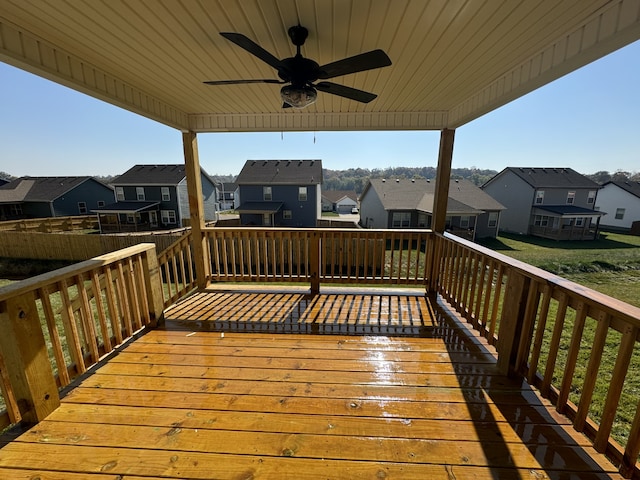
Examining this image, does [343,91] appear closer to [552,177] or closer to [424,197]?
[424,197]

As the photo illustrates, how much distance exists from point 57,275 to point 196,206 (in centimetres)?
247

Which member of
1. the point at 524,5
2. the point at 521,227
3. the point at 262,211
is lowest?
the point at 521,227

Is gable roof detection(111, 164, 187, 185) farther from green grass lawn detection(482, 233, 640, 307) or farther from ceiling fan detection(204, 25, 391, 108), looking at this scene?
green grass lawn detection(482, 233, 640, 307)

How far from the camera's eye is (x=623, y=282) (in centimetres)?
928

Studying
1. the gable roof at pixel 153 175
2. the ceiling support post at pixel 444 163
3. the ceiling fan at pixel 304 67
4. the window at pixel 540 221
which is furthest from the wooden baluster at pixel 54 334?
the window at pixel 540 221

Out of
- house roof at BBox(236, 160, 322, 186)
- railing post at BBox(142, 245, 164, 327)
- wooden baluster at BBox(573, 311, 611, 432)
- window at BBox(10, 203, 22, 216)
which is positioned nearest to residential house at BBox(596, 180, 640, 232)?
house roof at BBox(236, 160, 322, 186)

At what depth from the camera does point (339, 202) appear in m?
45.5

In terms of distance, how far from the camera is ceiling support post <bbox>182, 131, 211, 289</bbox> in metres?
4.15

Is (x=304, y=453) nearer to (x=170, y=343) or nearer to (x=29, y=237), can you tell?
(x=170, y=343)

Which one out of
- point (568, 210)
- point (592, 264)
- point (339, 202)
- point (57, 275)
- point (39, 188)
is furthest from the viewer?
point (339, 202)

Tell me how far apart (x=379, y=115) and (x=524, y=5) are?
2431 mm

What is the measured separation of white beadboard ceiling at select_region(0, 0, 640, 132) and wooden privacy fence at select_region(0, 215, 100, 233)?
2076 centimetres

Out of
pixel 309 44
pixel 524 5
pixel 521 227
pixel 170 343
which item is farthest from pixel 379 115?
pixel 521 227

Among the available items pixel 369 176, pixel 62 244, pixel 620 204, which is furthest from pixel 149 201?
pixel 369 176
